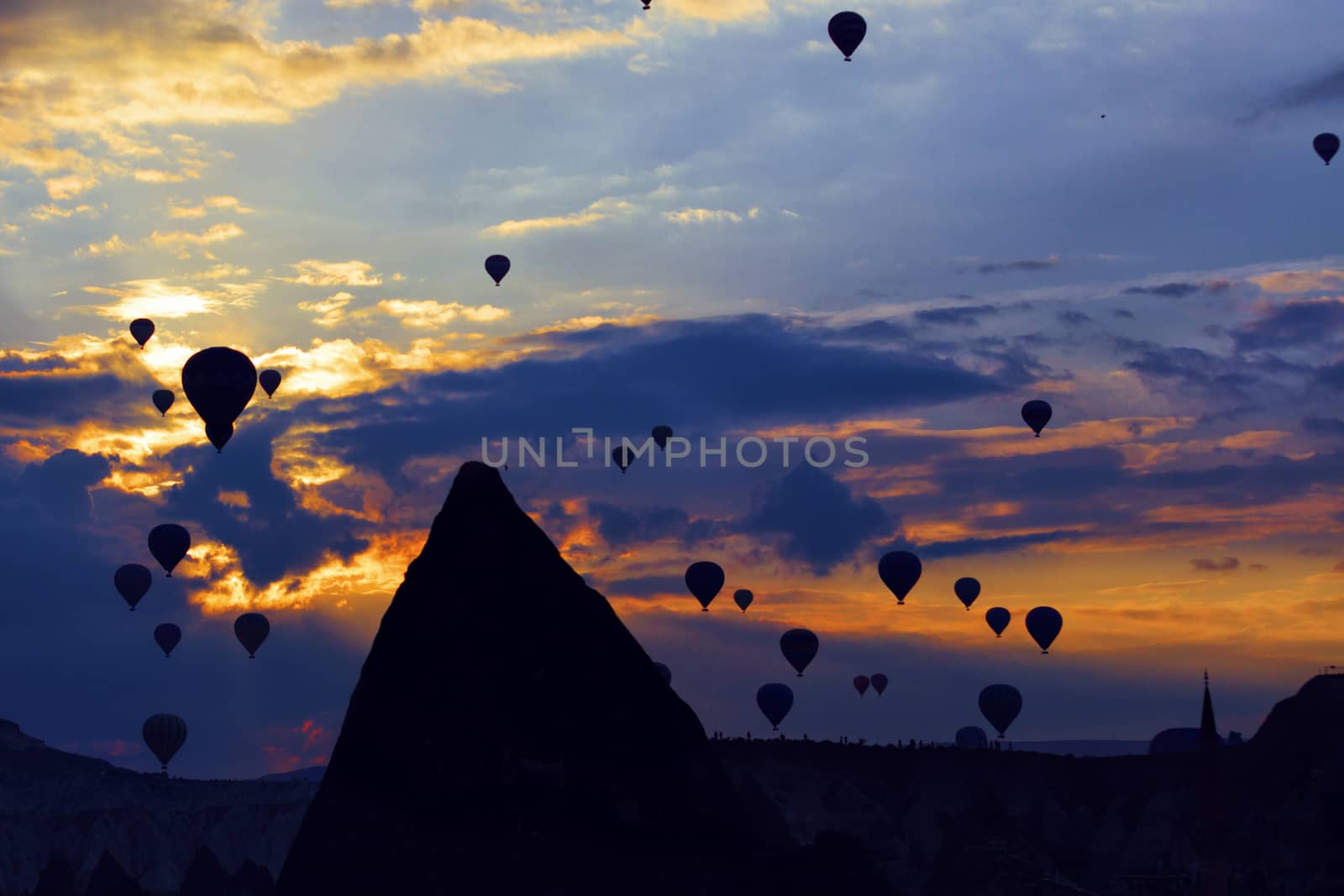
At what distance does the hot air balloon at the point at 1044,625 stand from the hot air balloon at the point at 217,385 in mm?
68773

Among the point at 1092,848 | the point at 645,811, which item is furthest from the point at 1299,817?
the point at 645,811

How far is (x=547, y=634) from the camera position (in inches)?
2373

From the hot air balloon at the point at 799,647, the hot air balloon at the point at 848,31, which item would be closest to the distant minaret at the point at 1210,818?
the hot air balloon at the point at 799,647

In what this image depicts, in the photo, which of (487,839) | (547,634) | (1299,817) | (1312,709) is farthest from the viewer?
(1312,709)

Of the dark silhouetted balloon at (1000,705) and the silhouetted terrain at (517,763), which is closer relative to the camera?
the silhouetted terrain at (517,763)

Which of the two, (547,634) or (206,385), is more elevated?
(206,385)

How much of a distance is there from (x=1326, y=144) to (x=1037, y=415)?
90.4 ft

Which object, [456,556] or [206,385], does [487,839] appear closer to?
[456,556]

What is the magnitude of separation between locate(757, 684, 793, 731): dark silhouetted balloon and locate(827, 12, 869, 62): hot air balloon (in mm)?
62368

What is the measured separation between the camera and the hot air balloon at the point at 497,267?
115312 mm

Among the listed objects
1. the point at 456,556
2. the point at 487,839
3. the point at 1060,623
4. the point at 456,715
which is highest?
the point at 1060,623

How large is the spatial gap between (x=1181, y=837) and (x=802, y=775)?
113ft

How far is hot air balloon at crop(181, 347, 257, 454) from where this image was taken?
309ft

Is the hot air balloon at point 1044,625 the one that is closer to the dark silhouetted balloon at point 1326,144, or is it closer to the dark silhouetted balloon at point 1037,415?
the dark silhouetted balloon at point 1037,415
